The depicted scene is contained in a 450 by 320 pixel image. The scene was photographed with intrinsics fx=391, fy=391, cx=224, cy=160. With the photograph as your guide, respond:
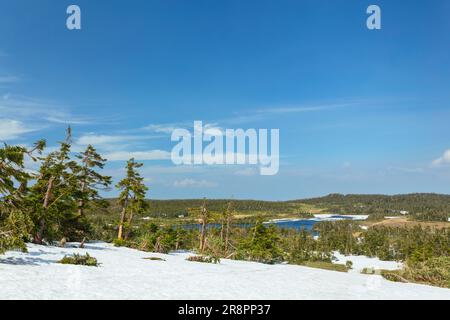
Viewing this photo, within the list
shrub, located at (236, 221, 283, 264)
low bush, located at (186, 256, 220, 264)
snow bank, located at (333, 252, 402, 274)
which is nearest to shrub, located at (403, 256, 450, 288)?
low bush, located at (186, 256, 220, 264)

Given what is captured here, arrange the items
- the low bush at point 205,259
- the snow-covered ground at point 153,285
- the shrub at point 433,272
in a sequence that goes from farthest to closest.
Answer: the low bush at point 205,259, the shrub at point 433,272, the snow-covered ground at point 153,285

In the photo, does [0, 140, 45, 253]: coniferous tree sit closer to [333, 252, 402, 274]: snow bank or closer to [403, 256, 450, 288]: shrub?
[403, 256, 450, 288]: shrub

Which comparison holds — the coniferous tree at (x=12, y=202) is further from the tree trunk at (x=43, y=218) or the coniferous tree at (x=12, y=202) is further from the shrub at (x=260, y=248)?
the shrub at (x=260, y=248)

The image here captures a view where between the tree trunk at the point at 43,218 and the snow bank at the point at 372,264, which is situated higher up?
the tree trunk at the point at 43,218

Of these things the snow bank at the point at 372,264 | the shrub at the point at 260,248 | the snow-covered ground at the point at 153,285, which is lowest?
the snow bank at the point at 372,264

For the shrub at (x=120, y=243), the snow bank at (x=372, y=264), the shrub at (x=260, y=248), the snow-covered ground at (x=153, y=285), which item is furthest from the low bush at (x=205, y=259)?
the snow bank at (x=372, y=264)

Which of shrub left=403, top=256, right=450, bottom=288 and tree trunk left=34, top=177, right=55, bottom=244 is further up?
tree trunk left=34, top=177, right=55, bottom=244

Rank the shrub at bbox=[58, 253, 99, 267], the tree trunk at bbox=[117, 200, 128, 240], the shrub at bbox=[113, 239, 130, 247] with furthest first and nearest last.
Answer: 1. the tree trunk at bbox=[117, 200, 128, 240]
2. the shrub at bbox=[113, 239, 130, 247]
3. the shrub at bbox=[58, 253, 99, 267]

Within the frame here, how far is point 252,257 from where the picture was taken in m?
37.8

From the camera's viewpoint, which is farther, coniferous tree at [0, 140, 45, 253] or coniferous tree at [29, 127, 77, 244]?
coniferous tree at [29, 127, 77, 244]

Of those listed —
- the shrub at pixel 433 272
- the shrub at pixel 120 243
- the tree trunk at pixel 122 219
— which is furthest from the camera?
the tree trunk at pixel 122 219
